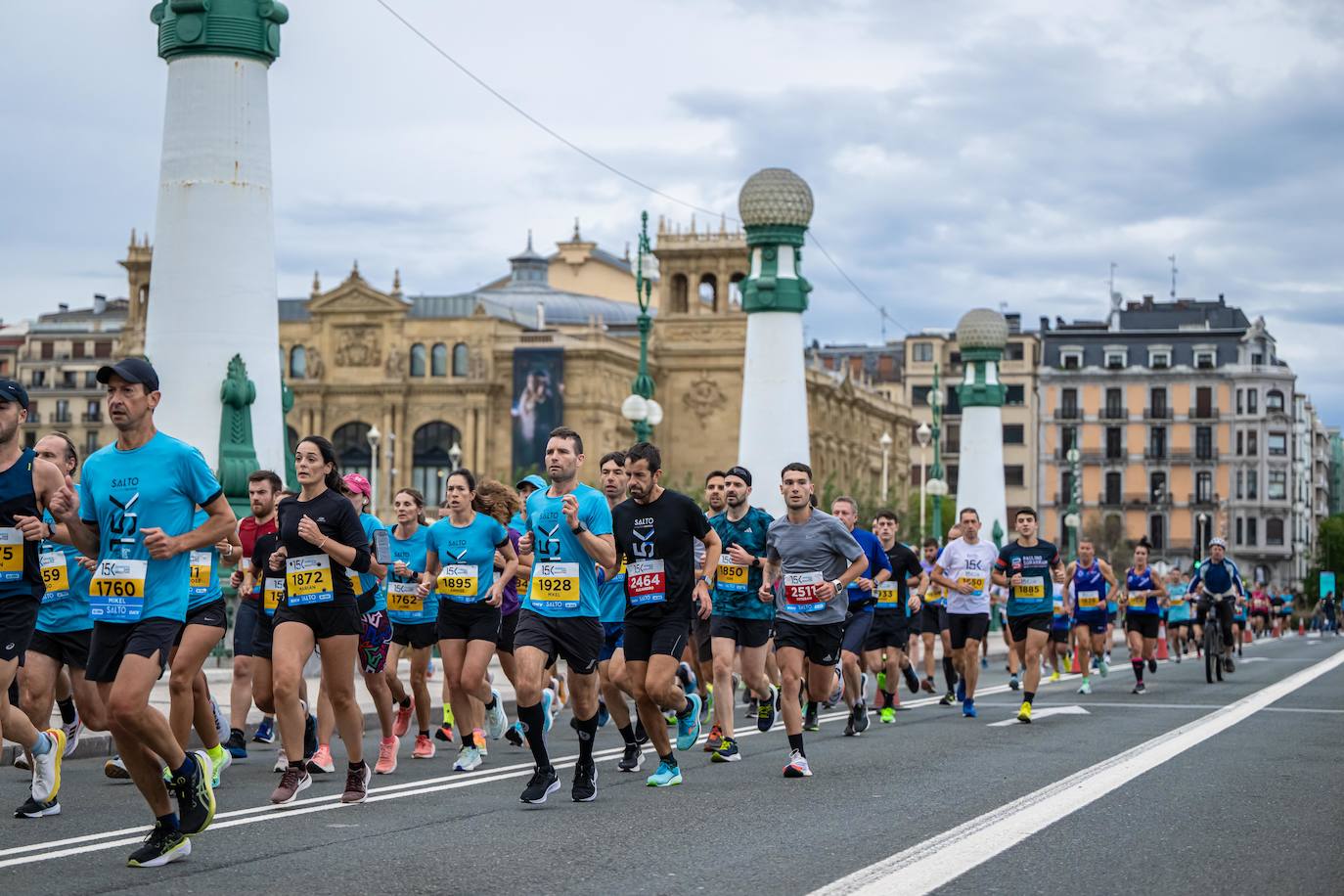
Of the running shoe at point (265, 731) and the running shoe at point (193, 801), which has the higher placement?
the running shoe at point (193, 801)

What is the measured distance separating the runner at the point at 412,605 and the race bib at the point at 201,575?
301cm

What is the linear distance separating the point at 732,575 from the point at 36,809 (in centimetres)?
557

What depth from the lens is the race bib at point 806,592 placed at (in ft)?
44.6

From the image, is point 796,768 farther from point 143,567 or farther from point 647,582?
point 143,567

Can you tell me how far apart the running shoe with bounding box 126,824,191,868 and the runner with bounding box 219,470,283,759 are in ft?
16.8

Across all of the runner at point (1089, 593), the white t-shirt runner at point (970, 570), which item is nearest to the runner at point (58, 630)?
the white t-shirt runner at point (970, 570)

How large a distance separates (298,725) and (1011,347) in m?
122

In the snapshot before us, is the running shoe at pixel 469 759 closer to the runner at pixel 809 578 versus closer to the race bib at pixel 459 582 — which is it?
the race bib at pixel 459 582

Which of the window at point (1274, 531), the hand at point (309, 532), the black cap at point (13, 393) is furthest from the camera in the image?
the window at point (1274, 531)

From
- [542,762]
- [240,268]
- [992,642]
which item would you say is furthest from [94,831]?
[992,642]

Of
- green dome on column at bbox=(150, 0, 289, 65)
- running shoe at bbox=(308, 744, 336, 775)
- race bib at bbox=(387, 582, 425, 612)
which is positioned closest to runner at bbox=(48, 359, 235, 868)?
running shoe at bbox=(308, 744, 336, 775)

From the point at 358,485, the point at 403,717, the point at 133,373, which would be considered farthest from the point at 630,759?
the point at 133,373

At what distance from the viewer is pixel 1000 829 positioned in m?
10.1

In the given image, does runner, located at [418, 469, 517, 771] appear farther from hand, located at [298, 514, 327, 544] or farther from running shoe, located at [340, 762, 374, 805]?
hand, located at [298, 514, 327, 544]
